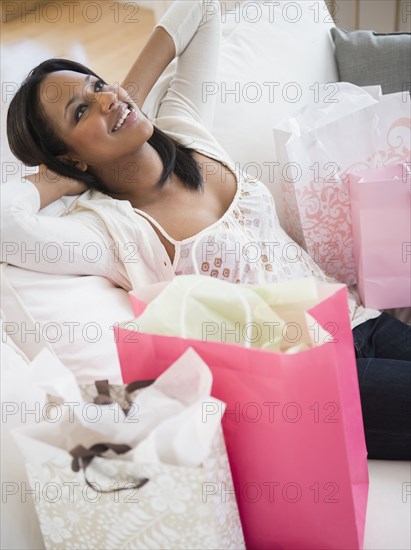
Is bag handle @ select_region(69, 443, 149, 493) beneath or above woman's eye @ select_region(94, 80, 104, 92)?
beneath

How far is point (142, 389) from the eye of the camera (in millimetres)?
789

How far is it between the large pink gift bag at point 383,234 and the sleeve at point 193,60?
0.43 m

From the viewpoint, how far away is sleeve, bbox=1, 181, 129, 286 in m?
1.18

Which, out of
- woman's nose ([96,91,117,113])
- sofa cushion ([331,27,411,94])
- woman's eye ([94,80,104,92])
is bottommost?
sofa cushion ([331,27,411,94])

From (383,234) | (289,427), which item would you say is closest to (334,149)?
(383,234)

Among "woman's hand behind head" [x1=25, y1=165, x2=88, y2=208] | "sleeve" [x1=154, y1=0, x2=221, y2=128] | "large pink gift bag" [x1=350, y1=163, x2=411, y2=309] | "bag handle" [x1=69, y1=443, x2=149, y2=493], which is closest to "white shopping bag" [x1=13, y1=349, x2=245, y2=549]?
"bag handle" [x1=69, y1=443, x2=149, y2=493]

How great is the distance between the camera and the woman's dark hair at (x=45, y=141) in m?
1.33

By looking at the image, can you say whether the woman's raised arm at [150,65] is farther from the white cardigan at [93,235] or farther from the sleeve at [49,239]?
the sleeve at [49,239]

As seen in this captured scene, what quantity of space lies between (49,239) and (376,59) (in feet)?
3.44

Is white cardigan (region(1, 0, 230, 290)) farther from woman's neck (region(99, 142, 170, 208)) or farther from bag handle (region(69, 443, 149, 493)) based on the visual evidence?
bag handle (region(69, 443, 149, 493))

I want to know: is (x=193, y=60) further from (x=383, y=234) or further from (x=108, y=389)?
(x=108, y=389)

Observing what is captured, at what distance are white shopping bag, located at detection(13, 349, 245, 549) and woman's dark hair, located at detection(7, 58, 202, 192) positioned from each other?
→ 0.69m

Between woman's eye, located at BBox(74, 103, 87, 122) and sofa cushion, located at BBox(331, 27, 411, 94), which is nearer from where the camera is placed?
woman's eye, located at BBox(74, 103, 87, 122)

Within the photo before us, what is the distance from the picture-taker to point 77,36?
160 inches
